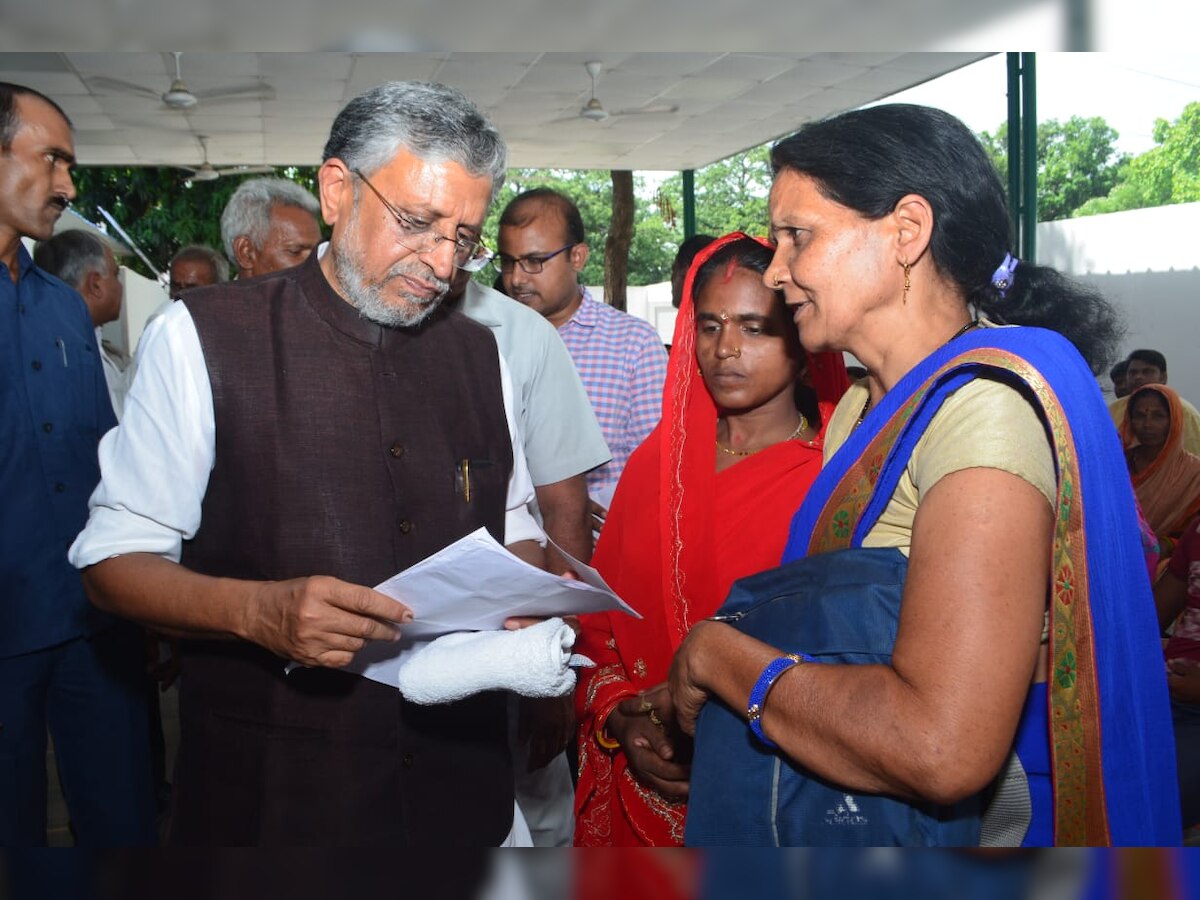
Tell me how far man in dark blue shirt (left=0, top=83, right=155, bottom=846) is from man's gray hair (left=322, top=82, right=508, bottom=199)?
62.2 inches

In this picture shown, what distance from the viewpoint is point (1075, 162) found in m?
18.5

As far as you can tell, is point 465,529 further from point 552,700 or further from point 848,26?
point 848,26

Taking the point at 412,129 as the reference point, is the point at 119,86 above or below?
→ above

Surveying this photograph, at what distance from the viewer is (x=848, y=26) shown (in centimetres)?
72

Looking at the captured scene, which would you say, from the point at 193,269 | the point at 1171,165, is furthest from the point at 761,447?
the point at 1171,165

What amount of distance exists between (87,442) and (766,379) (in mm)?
1994

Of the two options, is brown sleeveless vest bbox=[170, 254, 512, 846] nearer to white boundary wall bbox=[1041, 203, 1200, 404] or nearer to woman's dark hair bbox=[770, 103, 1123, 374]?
woman's dark hair bbox=[770, 103, 1123, 374]

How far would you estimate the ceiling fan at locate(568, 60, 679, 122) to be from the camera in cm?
976

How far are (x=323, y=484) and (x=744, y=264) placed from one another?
45.8 inches

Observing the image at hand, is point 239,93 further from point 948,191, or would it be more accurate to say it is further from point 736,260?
point 948,191

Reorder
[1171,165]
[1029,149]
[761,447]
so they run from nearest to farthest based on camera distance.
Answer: [761,447] → [1029,149] → [1171,165]

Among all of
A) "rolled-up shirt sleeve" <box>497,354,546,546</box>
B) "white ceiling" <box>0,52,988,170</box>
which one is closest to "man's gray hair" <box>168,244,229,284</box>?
"white ceiling" <box>0,52,988,170</box>

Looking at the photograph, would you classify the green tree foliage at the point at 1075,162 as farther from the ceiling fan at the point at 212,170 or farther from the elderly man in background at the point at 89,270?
the elderly man in background at the point at 89,270

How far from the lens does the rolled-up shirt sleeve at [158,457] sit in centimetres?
156
